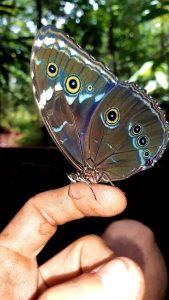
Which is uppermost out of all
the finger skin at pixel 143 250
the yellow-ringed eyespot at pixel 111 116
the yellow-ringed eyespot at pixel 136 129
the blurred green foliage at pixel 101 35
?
the blurred green foliage at pixel 101 35

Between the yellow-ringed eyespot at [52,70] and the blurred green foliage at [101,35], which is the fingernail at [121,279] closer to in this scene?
the yellow-ringed eyespot at [52,70]

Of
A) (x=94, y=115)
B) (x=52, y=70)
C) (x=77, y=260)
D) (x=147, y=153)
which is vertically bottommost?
(x=77, y=260)

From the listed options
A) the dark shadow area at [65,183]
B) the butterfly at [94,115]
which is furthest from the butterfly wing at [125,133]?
the dark shadow area at [65,183]

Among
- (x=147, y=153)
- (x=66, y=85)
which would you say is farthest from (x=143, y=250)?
(x=66, y=85)

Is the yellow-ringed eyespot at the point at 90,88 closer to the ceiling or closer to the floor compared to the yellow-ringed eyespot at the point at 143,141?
closer to the ceiling

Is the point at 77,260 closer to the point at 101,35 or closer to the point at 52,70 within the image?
the point at 52,70

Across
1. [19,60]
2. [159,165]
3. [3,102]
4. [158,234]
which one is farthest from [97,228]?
[3,102]

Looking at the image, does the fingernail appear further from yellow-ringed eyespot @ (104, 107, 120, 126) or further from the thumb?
yellow-ringed eyespot @ (104, 107, 120, 126)
